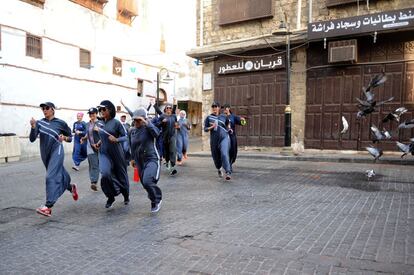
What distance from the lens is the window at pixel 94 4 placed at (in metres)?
19.9

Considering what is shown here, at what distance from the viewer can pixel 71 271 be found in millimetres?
3891

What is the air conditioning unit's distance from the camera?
13.6m

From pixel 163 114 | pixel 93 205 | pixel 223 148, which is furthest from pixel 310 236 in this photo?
pixel 163 114

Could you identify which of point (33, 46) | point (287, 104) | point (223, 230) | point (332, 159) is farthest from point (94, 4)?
point (223, 230)

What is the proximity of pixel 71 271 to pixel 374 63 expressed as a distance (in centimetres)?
1261

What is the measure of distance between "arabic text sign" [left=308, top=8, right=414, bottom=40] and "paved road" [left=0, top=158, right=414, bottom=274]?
5.99 metres

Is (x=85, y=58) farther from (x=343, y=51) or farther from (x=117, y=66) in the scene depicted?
(x=343, y=51)

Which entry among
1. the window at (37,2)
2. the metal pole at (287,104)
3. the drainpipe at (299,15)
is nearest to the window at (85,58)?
the window at (37,2)

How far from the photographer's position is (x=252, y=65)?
1647cm

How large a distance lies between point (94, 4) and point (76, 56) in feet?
10.4

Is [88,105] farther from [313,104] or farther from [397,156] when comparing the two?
[397,156]

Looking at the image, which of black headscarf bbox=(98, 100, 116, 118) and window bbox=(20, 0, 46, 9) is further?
window bbox=(20, 0, 46, 9)

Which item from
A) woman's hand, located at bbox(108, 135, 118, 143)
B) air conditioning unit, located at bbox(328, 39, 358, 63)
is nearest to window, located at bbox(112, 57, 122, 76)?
air conditioning unit, located at bbox(328, 39, 358, 63)

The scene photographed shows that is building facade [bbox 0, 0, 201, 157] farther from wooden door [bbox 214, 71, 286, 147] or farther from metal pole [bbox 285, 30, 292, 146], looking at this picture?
metal pole [bbox 285, 30, 292, 146]
